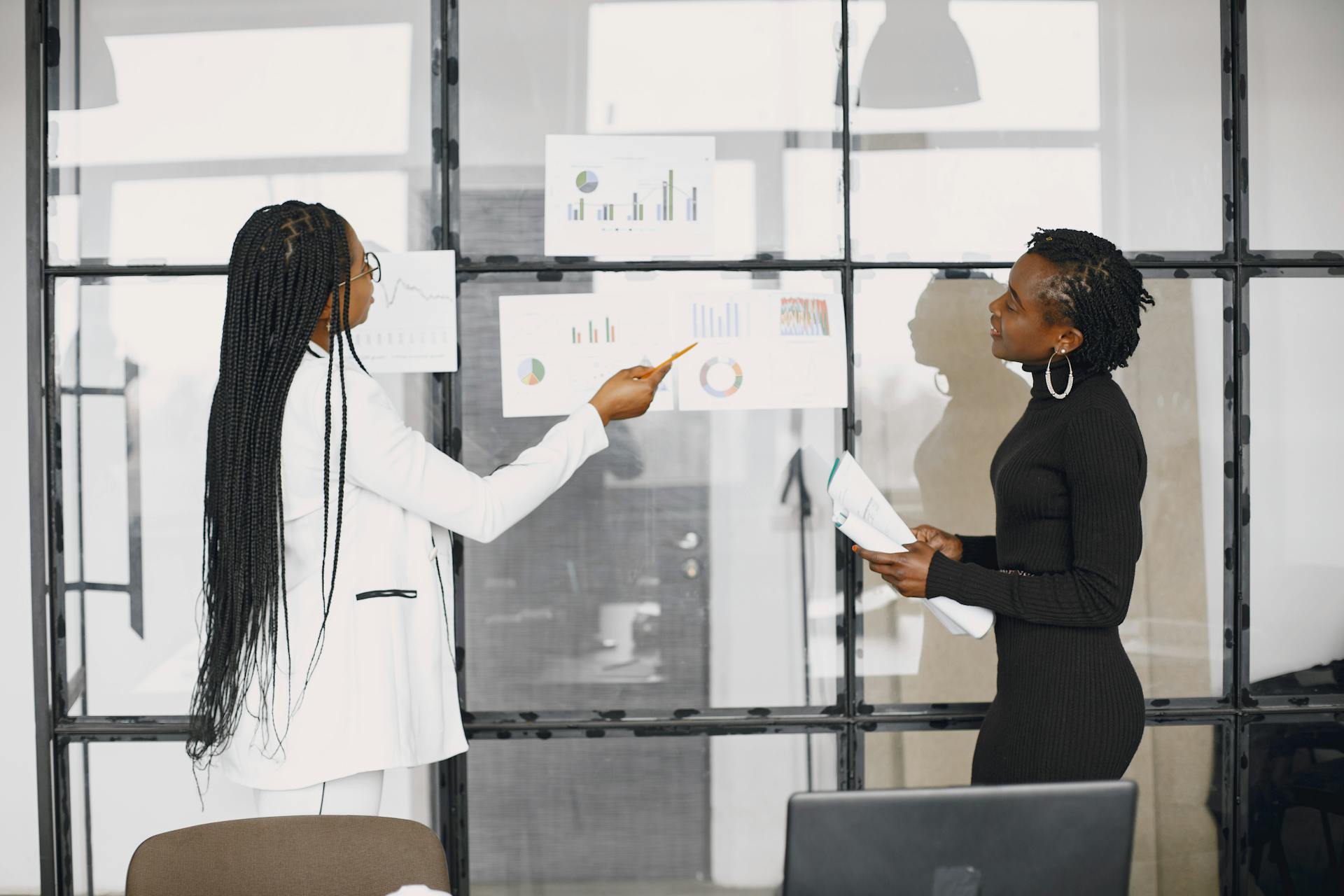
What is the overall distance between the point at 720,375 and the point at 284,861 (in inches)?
64.5

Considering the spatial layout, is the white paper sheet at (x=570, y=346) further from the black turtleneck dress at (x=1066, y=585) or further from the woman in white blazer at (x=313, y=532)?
the black turtleneck dress at (x=1066, y=585)

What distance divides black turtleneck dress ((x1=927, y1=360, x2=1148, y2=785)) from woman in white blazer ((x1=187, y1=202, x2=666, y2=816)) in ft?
3.08

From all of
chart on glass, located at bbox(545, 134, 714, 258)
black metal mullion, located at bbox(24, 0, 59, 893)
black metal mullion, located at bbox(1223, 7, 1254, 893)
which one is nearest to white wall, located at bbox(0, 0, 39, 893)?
black metal mullion, located at bbox(24, 0, 59, 893)

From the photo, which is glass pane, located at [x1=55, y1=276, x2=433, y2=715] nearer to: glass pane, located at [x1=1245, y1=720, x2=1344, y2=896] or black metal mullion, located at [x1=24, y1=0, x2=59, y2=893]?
black metal mullion, located at [x1=24, y1=0, x2=59, y2=893]

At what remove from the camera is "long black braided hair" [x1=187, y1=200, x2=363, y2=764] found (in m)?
1.89

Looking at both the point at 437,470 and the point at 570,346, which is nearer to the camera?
the point at 437,470

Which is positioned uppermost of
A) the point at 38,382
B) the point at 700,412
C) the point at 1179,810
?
the point at 38,382

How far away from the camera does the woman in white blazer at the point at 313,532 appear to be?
1903 mm

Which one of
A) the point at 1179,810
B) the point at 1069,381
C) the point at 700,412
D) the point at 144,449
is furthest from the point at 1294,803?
the point at 144,449

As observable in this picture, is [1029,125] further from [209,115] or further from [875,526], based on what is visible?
[209,115]

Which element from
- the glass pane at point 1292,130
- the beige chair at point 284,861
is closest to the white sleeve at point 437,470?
the beige chair at point 284,861

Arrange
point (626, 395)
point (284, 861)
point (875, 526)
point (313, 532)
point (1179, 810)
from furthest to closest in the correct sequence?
1. point (1179, 810)
2. point (626, 395)
3. point (875, 526)
4. point (313, 532)
5. point (284, 861)

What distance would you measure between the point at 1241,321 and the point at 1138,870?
60.1 inches

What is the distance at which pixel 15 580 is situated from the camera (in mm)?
2889
